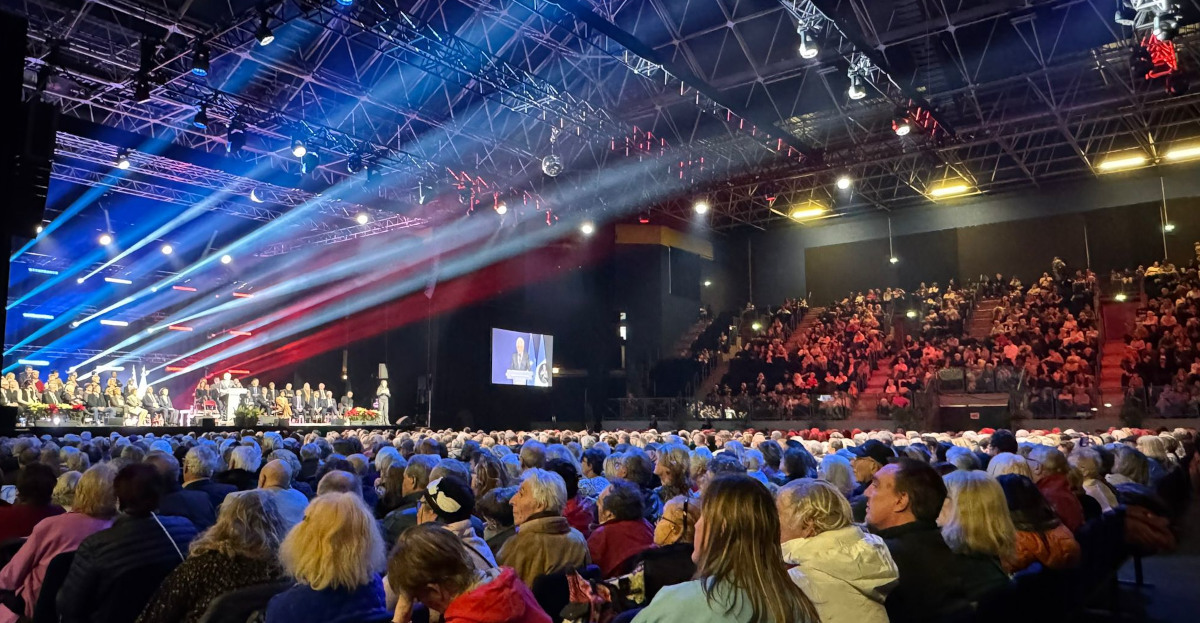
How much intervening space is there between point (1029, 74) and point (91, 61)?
661 inches

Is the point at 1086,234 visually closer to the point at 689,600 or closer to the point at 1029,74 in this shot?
the point at 1029,74

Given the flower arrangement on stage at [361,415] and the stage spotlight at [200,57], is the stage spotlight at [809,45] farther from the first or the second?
the flower arrangement on stage at [361,415]

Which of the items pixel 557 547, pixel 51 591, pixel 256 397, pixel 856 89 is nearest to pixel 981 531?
pixel 557 547

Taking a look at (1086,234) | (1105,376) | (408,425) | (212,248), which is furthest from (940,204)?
(212,248)

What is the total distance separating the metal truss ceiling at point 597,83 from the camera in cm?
1248

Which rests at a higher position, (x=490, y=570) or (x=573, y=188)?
(x=573, y=188)

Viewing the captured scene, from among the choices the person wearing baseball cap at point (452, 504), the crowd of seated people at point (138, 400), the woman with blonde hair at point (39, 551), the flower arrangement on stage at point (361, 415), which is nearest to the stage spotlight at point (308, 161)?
the crowd of seated people at point (138, 400)

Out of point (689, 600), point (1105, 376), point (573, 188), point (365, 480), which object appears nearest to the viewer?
point (689, 600)

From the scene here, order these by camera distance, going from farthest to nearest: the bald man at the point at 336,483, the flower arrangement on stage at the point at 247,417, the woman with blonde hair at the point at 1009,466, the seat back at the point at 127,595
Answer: the flower arrangement on stage at the point at 247,417 < the woman with blonde hair at the point at 1009,466 < the bald man at the point at 336,483 < the seat back at the point at 127,595

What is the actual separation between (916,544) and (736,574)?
61.6 inches

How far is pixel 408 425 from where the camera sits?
19203 millimetres

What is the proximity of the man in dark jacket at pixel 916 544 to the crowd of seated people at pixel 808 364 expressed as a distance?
15323 millimetres

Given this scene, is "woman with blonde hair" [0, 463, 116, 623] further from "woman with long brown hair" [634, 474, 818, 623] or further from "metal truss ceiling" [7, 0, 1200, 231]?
"metal truss ceiling" [7, 0, 1200, 231]

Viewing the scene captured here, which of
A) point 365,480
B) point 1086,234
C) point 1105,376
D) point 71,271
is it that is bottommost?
point 365,480
